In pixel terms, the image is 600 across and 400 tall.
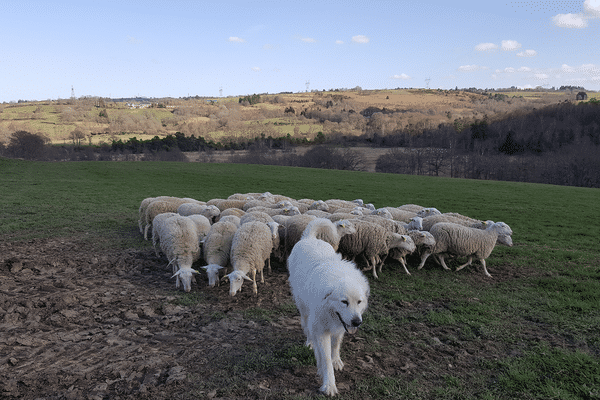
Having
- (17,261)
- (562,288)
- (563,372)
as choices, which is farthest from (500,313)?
(17,261)

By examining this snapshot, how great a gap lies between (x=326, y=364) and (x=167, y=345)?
8.14 feet

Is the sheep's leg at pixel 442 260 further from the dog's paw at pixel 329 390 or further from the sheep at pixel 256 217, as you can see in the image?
the dog's paw at pixel 329 390

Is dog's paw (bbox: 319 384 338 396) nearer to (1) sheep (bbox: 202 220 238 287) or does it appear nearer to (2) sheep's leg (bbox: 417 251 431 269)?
(1) sheep (bbox: 202 220 238 287)

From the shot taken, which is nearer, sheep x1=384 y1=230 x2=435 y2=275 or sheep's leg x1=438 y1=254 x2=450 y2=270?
sheep x1=384 y1=230 x2=435 y2=275

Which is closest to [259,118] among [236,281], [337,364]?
[236,281]

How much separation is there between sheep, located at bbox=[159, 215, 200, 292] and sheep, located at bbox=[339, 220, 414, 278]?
3.69m

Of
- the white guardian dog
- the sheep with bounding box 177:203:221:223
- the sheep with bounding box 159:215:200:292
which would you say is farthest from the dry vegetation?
the white guardian dog

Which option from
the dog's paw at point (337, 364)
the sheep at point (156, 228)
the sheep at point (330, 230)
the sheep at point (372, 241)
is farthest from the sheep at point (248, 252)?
the dog's paw at point (337, 364)

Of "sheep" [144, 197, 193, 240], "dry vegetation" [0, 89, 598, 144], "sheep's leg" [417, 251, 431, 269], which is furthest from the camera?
"dry vegetation" [0, 89, 598, 144]

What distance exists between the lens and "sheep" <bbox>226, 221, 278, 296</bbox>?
711 centimetres

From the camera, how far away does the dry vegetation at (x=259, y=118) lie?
3415 inches

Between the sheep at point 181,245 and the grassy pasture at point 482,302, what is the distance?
64 cm

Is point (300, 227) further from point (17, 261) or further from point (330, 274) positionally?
point (17, 261)

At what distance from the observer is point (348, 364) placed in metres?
4.70
